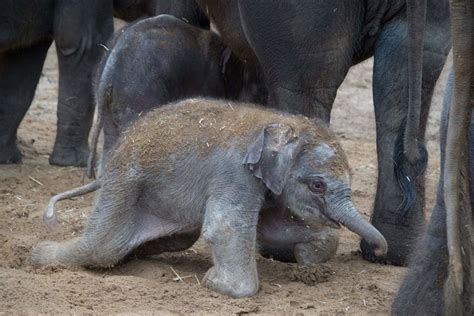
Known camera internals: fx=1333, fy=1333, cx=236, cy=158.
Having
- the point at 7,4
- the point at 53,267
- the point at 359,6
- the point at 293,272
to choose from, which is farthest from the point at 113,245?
the point at 7,4

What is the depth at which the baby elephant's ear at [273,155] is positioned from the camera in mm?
5090

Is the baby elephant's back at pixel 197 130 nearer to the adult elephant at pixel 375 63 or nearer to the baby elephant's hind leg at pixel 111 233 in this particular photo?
the baby elephant's hind leg at pixel 111 233

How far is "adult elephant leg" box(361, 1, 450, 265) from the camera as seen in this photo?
18.9 ft

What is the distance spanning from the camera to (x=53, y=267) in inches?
210

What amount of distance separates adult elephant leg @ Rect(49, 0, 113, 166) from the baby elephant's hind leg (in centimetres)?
288

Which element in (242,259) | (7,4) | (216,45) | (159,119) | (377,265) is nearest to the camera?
(242,259)

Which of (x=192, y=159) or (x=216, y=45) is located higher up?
(x=216, y=45)

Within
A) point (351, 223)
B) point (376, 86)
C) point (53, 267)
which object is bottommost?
point (53, 267)

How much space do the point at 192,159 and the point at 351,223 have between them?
67cm

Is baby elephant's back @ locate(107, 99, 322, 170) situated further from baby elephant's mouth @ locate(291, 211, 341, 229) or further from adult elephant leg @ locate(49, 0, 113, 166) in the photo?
adult elephant leg @ locate(49, 0, 113, 166)

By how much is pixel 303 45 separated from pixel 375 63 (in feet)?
1.26

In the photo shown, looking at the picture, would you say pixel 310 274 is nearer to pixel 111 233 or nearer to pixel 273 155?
pixel 273 155

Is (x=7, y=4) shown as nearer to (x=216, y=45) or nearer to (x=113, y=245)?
(x=216, y=45)

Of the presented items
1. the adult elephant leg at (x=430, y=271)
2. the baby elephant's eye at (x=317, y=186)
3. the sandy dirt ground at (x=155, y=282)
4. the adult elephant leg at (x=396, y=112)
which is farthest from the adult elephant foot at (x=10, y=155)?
the adult elephant leg at (x=430, y=271)
